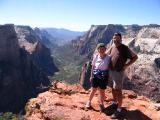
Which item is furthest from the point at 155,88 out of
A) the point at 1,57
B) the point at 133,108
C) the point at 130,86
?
the point at 133,108

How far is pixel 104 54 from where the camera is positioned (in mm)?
17500

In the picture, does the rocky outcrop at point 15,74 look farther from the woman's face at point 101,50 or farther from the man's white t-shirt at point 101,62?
the woman's face at point 101,50

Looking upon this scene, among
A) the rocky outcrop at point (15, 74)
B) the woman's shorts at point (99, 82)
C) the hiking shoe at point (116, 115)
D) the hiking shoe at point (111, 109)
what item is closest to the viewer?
the hiking shoe at point (116, 115)

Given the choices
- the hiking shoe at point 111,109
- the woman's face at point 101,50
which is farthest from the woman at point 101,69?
the hiking shoe at point 111,109

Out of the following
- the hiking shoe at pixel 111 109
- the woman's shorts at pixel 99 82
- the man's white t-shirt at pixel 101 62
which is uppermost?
the man's white t-shirt at pixel 101 62

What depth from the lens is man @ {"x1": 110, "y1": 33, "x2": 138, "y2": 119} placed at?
1712cm

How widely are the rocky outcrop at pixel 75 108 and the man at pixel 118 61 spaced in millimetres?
1120

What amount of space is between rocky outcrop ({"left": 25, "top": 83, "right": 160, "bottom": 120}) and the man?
1120 mm

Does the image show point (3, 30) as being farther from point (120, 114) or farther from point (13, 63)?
point (120, 114)

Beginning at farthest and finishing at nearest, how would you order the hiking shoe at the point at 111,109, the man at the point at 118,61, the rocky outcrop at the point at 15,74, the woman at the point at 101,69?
1. the rocky outcrop at the point at 15,74
2. the hiking shoe at the point at 111,109
3. the woman at the point at 101,69
4. the man at the point at 118,61

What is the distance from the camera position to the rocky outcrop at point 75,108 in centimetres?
1741

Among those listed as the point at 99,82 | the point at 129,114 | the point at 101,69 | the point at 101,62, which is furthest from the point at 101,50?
the point at 129,114

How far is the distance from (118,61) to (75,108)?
3352mm

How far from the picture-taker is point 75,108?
18344 mm
